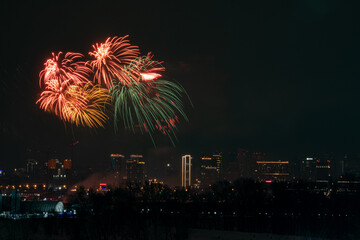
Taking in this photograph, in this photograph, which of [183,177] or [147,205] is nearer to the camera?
[147,205]

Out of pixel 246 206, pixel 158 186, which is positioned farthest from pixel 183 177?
pixel 246 206

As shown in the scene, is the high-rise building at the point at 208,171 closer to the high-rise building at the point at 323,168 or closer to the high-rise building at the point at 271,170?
the high-rise building at the point at 271,170

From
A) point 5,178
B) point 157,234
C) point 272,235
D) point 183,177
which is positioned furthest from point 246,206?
point 5,178

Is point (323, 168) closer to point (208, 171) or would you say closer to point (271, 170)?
point (271, 170)

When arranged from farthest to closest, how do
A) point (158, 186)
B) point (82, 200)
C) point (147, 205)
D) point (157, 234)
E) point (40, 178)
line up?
point (40, 178)
point (158, 186)
point (82, 200)
point (147, 205)
point (157, 234)

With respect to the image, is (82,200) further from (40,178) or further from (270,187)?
(40,178)

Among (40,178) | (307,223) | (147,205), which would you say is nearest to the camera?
(307,223)

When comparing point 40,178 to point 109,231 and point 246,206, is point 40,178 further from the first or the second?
point 109,231

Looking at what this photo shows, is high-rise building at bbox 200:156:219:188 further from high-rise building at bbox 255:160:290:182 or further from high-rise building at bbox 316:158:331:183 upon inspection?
high-rise building at bbox 316:158:331:183
